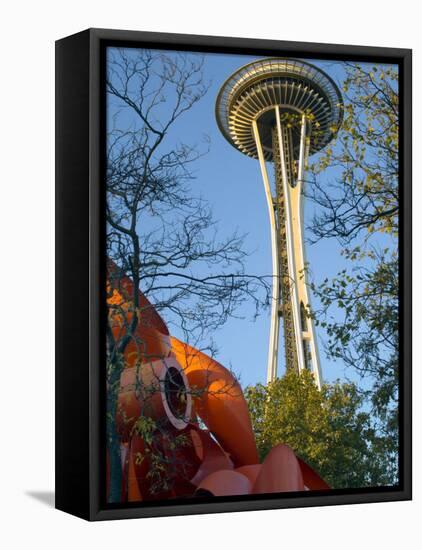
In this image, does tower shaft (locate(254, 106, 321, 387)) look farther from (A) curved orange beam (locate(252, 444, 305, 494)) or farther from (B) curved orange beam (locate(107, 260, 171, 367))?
(B) curved orange beam (locate(107, 260, 171, 367))

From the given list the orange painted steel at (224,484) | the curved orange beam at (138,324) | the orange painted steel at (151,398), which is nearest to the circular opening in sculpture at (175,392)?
the orange painted steel at (151,398)

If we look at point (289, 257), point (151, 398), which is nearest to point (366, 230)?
point (289, 257)

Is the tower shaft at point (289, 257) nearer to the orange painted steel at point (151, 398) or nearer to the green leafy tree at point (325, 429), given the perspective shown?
the green leafy tree at point (325, 429)

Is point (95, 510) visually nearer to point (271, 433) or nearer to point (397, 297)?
point (271, 433)

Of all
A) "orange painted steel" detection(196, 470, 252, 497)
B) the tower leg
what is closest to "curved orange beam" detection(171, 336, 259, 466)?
"orange painted steel" detection(196, 470, 252, 497)

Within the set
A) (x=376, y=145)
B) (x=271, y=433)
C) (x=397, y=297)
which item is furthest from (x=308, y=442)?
(x=376, y=145)

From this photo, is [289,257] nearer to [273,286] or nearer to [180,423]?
[273,286]
